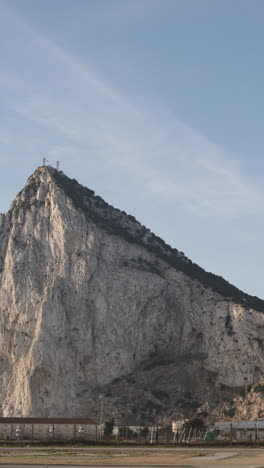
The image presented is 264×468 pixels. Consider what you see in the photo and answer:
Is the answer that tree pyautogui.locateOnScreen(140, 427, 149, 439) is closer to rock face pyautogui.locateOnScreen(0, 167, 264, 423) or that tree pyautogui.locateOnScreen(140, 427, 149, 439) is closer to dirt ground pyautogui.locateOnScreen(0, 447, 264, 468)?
rock face pyautogui.locateOnScreen(0, 167, 264, 423)

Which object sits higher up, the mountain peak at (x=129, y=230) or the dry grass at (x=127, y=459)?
the mountain peak at (x=129, y=230)

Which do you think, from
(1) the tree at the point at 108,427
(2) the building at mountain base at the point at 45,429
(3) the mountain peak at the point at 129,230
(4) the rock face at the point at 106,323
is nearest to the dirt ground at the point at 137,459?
(2) the building at mountain base at the point at 45,429

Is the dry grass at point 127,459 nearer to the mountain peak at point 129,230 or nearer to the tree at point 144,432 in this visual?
the tree at point 144,432

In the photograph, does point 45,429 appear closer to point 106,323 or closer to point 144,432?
point 144,432

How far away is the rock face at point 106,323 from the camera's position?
152 m

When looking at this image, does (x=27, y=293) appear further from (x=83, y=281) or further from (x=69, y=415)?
(x=69, y=415)

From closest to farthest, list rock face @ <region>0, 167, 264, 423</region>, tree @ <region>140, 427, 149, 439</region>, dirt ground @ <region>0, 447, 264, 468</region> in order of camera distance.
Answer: dirt ground @ <region>0, 447, 264, 468</region>, tree @ <region>140, 427, 149, 439</region>, rock face @ <region>0, 167, 264, 423</region>

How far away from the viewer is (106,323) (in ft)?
536

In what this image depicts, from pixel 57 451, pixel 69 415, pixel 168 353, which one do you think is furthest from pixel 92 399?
pixel 57 451

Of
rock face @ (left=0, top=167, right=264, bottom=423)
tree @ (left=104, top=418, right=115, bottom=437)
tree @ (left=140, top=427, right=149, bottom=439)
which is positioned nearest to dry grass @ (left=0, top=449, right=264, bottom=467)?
tree @ (left=140, top=427, right=149, bottom=439)

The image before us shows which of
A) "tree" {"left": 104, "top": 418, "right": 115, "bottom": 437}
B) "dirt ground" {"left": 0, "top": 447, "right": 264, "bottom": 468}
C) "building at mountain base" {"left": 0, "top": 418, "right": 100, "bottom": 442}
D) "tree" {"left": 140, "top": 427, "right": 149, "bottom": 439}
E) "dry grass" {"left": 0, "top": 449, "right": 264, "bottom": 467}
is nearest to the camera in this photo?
"dirt ground" {"left": 0, "top": 447, "right": 264, "bottom": 468}

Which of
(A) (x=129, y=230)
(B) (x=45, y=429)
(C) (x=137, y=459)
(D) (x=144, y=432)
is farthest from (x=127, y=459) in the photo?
(A) (x=129, y=230)

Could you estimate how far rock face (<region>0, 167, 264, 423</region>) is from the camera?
152m

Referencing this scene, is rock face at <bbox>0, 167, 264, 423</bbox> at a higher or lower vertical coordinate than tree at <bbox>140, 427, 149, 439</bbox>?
higher
